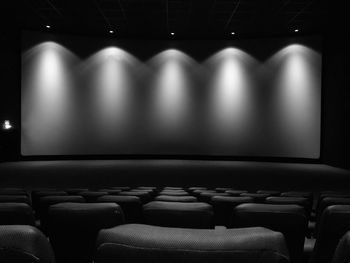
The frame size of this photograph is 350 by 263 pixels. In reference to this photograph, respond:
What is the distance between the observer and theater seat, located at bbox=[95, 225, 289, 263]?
69cm

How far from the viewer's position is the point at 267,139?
44.6ft

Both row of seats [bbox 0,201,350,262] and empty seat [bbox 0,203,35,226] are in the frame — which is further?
empty seat [bbox 0,203,35,226]

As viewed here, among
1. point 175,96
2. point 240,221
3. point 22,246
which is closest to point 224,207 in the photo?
point 240,221

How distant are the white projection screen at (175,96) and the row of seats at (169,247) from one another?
1304 centimetres

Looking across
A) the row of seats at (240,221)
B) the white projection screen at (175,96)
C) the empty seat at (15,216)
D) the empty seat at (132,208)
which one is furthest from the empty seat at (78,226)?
the white projection screen at (175,96)

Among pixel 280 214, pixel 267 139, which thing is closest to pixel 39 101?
pixel 267 139

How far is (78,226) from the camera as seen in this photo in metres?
1.71

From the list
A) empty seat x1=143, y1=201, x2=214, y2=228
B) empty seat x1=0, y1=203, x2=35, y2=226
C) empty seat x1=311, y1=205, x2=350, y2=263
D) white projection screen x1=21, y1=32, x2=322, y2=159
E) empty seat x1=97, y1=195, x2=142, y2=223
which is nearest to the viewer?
empty seat x1=311, y1=205, x2=350, y2=263

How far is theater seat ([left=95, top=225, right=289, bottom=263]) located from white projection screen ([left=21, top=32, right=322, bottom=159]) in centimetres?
1312

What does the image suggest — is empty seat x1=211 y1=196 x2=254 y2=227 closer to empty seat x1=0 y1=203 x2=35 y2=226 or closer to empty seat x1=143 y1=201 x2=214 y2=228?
empty seat x1=143 y1=201 x2=214 y2=228

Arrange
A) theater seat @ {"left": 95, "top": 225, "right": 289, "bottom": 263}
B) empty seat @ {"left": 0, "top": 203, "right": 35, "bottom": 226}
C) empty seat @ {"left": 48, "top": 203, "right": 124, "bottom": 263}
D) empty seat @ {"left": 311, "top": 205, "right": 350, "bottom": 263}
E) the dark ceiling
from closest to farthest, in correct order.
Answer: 1. theater seat @ {"left": 95, "top": 225, "right": 289, "bottom": 263}
2. empty seat @ {"left": 311, "top": 205, "right": 350, "bottom": 263}
3. empty seat @ {"left": 48, "top": 203, "right": 124, "bottom": 263}
4. empty seat @ {"left": 0, "top": 203, "right": 35, "bottom": 226}
5. the dark ceiling

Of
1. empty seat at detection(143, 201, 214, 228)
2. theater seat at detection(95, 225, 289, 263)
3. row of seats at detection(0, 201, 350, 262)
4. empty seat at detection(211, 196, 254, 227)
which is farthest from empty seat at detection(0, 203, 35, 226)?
empty seat at detection(211, 196, 254, 227)

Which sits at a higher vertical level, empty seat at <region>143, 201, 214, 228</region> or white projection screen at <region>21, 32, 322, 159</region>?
white projection screen at <region>21, 32, 322, 159</region>

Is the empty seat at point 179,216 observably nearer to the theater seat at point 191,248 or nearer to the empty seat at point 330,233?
the empty seat at point 330,233
